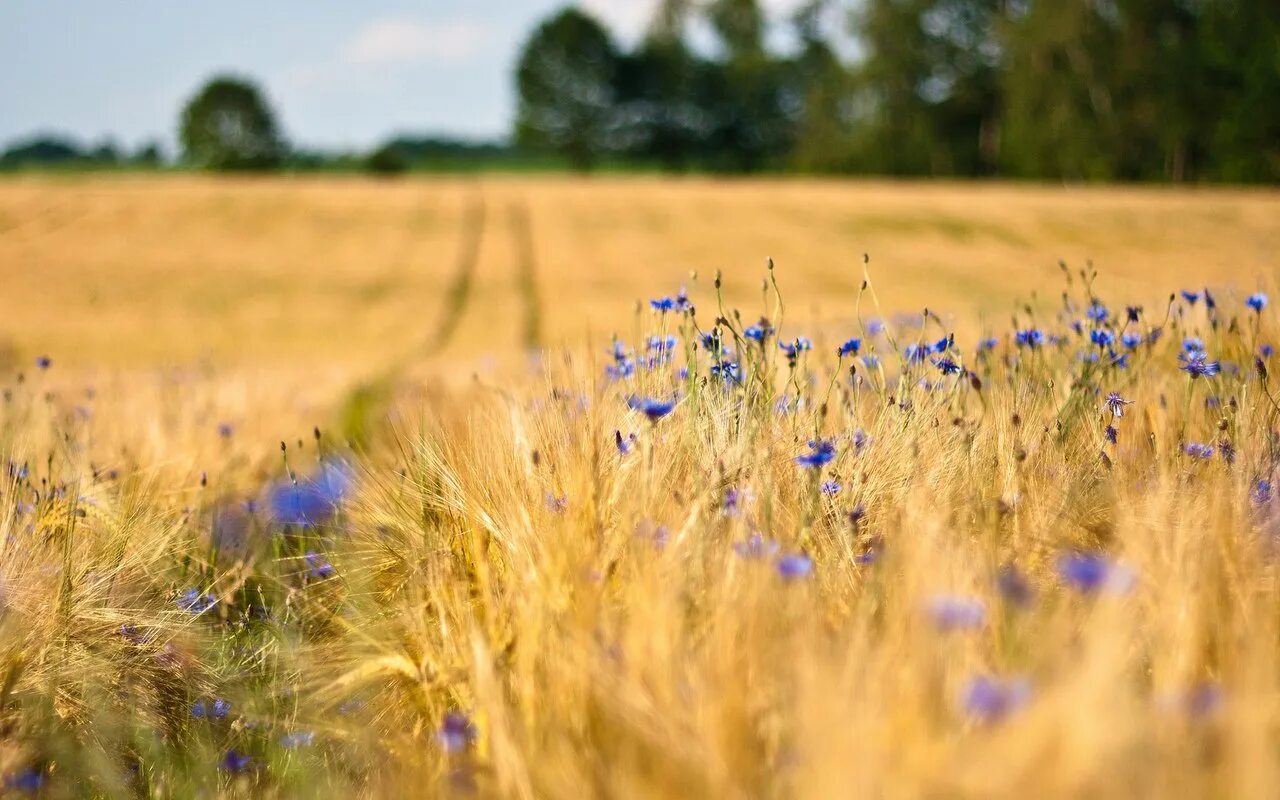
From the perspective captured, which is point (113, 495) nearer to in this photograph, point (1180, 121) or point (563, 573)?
point (563, 573)

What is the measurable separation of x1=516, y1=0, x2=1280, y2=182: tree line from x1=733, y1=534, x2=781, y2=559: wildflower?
4623cm

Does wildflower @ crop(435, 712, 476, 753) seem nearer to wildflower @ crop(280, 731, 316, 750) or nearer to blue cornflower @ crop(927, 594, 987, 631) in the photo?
wildflower @ crop(280, 731, 316, 750)

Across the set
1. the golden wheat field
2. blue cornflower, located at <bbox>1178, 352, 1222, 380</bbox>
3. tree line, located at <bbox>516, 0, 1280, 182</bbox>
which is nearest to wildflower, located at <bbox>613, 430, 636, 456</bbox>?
the golden wheat field

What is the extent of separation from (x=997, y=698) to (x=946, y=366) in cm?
167

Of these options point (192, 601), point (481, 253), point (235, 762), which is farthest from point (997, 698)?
point (481, 253)

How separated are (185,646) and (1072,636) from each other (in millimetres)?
1988

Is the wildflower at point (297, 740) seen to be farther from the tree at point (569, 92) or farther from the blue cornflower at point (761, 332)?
the tree at point (569, 92)

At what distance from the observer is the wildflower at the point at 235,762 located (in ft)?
6.17

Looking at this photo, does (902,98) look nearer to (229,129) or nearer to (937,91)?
(937,91)

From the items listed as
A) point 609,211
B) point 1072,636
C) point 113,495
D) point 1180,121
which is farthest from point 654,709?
point 1180,121

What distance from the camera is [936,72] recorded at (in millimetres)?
50281

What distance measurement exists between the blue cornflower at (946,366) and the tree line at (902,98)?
1773 inches

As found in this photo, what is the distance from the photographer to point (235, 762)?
6.21 ft

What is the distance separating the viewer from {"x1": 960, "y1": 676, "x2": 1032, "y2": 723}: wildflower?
2.74 ft
